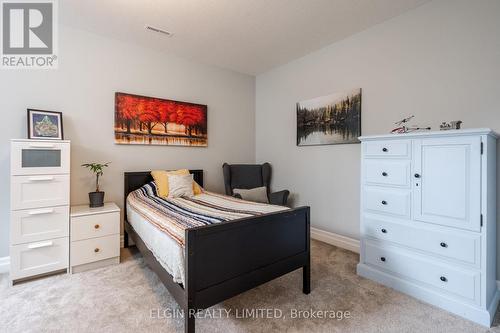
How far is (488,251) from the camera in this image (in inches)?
69.1

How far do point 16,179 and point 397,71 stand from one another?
391cm

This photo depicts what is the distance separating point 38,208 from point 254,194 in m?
2.45

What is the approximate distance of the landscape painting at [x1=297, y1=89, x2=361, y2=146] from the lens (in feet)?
9.89

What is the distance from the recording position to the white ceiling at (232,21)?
240 cm

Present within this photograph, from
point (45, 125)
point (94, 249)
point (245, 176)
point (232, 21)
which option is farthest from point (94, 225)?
point (232, 21)

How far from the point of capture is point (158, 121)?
11.2ft

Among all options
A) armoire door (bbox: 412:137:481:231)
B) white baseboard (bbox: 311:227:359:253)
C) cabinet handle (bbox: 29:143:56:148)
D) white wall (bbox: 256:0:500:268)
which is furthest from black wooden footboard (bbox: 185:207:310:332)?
cabinet handle (bbox: 29:143:56:148)

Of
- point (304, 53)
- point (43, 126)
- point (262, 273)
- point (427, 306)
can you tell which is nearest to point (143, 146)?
point (43, 126)

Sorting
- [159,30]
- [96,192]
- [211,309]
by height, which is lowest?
[211,309]

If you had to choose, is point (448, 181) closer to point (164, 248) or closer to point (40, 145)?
point (164, 248)

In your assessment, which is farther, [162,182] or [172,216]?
[162,182]

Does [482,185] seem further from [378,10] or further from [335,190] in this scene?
[378,10]

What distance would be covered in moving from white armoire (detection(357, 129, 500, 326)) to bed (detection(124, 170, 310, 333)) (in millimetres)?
762

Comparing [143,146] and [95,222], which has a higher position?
[143,146]
